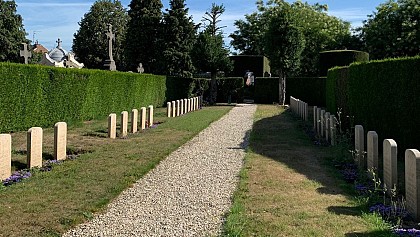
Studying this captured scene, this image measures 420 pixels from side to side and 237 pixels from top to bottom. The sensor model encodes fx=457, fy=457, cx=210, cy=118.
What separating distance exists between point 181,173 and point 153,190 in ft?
4.89

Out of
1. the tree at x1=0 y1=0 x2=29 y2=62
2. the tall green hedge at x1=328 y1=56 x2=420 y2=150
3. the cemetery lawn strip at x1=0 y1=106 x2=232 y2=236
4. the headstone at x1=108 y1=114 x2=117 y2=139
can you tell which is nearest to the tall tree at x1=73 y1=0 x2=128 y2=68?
the tree at x1=0 y1=0 x2=29 y2=62

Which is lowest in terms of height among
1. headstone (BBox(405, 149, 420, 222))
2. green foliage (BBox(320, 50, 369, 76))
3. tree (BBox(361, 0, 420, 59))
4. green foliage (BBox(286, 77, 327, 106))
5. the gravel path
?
the gravel path

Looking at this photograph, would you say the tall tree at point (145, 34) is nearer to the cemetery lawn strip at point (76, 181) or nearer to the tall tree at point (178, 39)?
the tall tree at point (178, 39)

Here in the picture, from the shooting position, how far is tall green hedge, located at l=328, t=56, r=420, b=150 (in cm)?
983

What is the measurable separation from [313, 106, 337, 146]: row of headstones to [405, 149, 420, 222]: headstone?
20.6 ft

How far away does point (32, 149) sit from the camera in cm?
907

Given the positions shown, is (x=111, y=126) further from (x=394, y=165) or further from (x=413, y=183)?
(x=413, y=183)

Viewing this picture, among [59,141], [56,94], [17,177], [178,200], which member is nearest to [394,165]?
[178,200]

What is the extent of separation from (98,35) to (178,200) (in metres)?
58.3

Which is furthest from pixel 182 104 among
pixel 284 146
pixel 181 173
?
pixel 181 173

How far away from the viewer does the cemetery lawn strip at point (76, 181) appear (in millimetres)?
5676

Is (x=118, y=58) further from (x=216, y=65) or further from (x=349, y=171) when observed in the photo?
(x=349, y=171)

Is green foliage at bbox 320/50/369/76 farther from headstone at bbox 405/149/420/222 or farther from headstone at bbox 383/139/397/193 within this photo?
headstone at bbox 405/149/420/222

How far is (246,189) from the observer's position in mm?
7520
